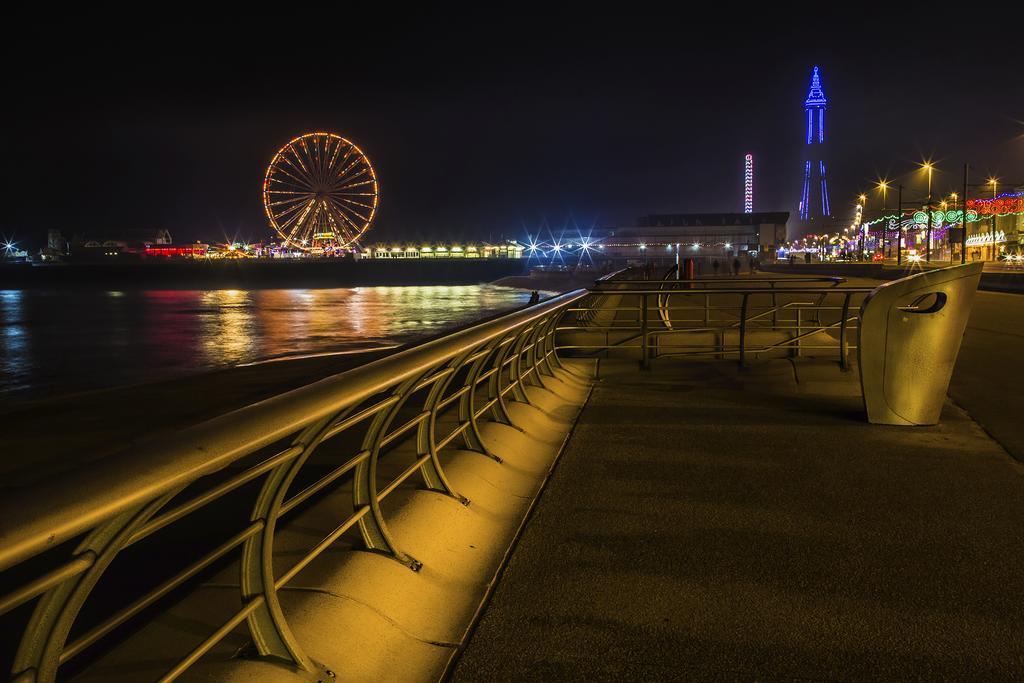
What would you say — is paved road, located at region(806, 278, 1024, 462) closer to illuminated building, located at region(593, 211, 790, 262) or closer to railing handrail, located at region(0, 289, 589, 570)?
railing handrail, located at region(0, 289, 589, 570)

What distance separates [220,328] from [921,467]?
38.8 meters

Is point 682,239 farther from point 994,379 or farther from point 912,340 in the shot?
point 912,340

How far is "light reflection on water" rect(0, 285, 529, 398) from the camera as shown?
82.3 feet

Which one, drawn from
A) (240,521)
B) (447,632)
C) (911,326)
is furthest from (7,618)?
(911,326)

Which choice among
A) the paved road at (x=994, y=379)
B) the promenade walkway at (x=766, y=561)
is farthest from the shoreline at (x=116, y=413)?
the paved road at (x=994, y=379)

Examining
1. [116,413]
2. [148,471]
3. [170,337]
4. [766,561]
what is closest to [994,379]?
[766,561]

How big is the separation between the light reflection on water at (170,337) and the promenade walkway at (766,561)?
63.5 feet

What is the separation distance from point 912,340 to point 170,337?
34.7m

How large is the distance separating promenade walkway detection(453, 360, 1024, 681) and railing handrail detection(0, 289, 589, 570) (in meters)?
1.30

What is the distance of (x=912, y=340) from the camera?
292 inches

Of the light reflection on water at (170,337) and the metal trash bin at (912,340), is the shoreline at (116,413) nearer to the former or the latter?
the metal trash bin at (912,340)

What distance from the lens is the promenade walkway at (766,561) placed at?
3260 mm

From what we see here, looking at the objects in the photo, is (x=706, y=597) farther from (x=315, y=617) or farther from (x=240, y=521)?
(x=240, y=521)

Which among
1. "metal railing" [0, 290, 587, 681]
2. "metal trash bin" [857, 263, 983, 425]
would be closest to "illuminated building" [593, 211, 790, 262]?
"metal trash bin" [857, 263, 983, 425]
